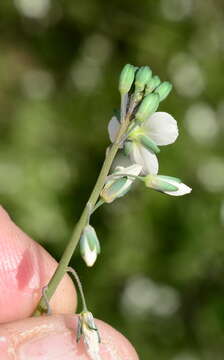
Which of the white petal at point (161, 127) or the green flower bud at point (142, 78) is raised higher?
the green flower bud at point (142, 78)

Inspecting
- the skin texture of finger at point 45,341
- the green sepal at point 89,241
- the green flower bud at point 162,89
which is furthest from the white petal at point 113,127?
the skin texture of finger at point 45,341

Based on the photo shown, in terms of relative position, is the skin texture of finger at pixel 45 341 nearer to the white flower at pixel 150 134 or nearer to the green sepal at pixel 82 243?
the green sepal at pixel 82 243

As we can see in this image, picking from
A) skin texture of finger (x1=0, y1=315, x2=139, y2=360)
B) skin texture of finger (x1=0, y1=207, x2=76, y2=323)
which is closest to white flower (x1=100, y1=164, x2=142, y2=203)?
skin texture of finger (x1=0, y1=315, x2=139, y2=360)

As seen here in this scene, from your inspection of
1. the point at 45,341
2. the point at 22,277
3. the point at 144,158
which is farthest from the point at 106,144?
the point at 144,158

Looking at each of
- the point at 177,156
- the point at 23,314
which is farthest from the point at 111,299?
the point at 23,314

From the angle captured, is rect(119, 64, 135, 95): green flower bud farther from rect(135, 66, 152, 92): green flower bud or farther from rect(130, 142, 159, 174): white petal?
rect(130, 142, 159, 174): white petal

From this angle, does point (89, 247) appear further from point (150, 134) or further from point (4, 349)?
point (4, 349)

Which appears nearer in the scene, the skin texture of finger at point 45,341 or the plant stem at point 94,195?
the plant stem at point 94,195
